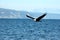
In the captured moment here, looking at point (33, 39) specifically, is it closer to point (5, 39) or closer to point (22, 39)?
point (22, 39)

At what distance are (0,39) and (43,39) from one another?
26.7ft

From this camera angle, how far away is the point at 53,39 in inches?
1832

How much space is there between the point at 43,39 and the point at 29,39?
2667mm

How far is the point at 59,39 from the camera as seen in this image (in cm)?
4609

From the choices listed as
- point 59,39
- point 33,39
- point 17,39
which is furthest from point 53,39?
point 17,39

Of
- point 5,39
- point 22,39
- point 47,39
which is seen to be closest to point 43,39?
point 47,39

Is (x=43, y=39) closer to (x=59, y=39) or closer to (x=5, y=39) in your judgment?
(x=59, y=39)

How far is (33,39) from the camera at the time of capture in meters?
45.1

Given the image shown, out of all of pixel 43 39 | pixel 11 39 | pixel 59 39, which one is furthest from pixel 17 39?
pixel 59 39

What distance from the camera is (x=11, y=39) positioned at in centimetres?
4488

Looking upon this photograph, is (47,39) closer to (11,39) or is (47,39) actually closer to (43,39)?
(43,39)

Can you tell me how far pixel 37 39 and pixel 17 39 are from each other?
382 centimetres

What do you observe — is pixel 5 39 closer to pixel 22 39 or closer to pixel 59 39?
pixel 22 39

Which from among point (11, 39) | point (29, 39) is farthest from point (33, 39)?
point (11, 39)
